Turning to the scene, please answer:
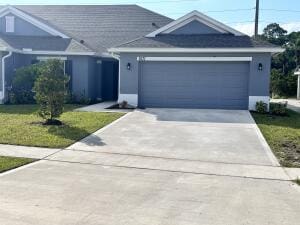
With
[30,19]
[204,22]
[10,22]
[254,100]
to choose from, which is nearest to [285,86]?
[204,22]

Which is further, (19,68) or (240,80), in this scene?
(19,68)

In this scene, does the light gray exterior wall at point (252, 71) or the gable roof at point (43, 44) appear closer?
the light gray exterior wall at point (252, 71)

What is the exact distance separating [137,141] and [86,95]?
10255mm

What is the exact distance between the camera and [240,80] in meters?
17.4

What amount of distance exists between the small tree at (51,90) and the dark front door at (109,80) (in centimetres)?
995

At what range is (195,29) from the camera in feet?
62.0

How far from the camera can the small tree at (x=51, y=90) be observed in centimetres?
1240

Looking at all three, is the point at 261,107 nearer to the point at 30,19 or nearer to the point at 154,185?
the point at 154,185

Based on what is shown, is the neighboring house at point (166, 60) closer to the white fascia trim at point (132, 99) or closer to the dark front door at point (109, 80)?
the white fascia trim at point (132, 99)

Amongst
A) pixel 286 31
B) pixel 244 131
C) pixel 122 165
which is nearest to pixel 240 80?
pixel 244 131

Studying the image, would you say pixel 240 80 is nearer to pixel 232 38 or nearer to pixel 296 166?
pixel 232 38

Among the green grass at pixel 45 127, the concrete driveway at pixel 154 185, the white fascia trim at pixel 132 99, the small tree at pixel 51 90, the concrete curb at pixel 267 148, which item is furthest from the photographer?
the white fascia trim at pixel 132 99

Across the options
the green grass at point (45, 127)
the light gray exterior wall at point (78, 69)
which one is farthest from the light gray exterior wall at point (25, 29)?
the green grass at point (45, 127)

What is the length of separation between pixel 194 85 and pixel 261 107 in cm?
316
